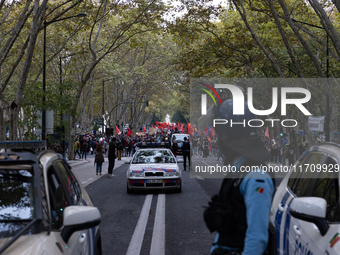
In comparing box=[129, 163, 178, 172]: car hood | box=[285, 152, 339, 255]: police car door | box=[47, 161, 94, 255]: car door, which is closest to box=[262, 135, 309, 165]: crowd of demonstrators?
box=[129, 163, 178, 172]: car hood

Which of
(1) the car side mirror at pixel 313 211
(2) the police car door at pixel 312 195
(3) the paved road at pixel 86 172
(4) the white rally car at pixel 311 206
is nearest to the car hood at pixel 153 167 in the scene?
(3) the paved road at pixel 86 172

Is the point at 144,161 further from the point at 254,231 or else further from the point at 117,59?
the point at 117,59

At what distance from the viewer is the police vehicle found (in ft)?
8.87

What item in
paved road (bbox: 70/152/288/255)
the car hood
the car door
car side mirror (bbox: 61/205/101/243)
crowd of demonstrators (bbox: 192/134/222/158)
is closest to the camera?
car side mirror (bbox: 61/205/101/243)

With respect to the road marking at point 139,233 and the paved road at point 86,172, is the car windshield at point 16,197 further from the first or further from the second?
the paved road at point 86,172

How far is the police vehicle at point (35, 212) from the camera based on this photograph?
2.70 m

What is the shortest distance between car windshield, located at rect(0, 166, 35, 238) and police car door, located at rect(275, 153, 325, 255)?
1941 mm

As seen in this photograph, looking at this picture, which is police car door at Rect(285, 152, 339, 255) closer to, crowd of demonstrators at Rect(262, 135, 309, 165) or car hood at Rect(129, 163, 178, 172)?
car hood at Rect(129, 163, 178, 172)

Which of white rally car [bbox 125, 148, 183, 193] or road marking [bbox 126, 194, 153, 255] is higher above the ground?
white rally car [bbox 125, 148, 183, 193]

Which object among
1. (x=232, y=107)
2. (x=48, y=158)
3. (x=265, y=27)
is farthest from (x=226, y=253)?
(x=265, y=27)

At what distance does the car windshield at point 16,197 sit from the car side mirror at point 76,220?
0.26 metres

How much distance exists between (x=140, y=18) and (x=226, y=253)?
21603 millimetres

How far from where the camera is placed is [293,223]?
3.53 meters

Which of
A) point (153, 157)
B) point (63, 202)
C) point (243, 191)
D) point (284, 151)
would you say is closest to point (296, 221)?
point (243, 191)
